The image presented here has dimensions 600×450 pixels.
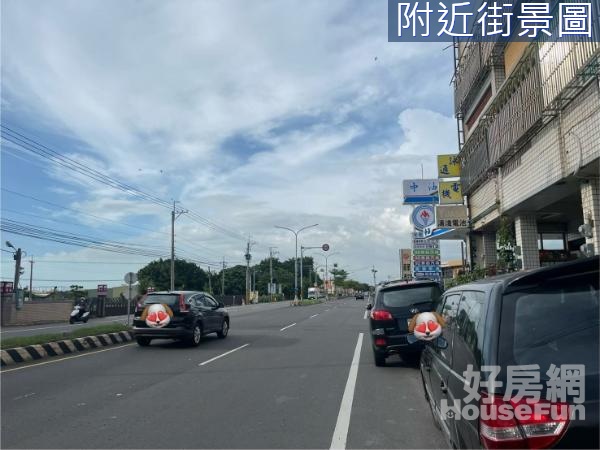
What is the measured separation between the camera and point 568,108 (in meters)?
10.9

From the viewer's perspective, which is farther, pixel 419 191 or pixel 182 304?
pixel 419 191

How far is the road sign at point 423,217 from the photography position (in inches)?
921

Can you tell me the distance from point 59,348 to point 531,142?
13.3 m

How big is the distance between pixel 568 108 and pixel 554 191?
7.97 feet

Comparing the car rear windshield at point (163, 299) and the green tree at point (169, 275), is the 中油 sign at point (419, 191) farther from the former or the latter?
the green tree at point (169, 275)

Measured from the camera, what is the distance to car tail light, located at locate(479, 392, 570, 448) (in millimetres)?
2639

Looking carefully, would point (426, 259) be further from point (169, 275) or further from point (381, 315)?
point (169, 275)

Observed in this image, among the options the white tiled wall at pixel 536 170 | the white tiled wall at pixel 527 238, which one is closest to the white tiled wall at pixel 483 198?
the white tiled wall at pixel 527 238

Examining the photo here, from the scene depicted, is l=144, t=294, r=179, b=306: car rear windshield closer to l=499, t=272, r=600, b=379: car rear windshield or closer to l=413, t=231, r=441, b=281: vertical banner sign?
l=499, t=272, r=600, b=379: car rear windshield

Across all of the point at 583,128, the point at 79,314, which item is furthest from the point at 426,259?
the point at 79,314

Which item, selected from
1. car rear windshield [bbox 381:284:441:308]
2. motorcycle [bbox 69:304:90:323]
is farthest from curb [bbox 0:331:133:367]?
motorcycle [bbox 69:304:90:323]

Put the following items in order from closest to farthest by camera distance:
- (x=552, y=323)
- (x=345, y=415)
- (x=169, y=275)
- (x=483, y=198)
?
(x=552, y=323) < (x=345, y=415) < (x=483, y=198) < (x=169, y=275)

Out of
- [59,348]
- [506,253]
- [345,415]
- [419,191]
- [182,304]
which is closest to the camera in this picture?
[345,415]

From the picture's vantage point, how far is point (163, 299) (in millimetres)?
14359
